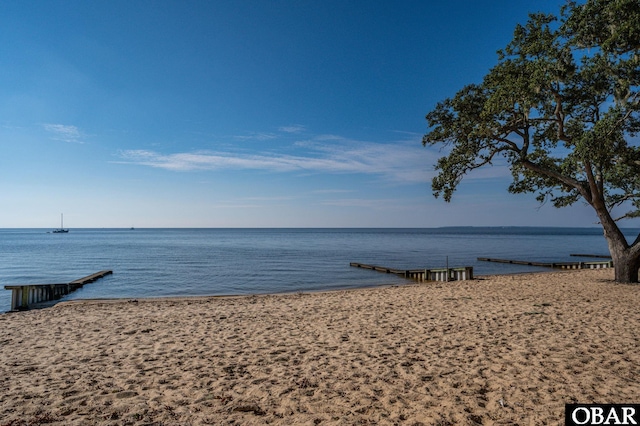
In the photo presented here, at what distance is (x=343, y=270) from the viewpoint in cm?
3141

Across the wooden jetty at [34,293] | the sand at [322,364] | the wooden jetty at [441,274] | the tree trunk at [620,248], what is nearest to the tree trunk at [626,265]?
the tree trunk at [620,248]

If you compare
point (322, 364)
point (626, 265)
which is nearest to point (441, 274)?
point (626, 265)

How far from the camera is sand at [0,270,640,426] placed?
5.09 meters

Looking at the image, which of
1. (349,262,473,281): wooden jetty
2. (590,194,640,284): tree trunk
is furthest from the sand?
(349,262,473,281): wooden jetty

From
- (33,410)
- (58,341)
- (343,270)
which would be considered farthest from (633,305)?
(343,270)

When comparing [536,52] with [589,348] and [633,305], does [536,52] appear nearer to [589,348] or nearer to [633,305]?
[633,305]

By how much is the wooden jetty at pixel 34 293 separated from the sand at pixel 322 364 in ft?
12.8

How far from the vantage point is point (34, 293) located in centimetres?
1700

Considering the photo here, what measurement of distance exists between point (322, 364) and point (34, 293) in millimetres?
16846

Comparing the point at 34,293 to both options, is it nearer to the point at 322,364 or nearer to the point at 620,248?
the point at 322,364

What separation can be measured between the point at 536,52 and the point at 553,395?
42.0 ft

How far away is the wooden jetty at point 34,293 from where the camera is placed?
1564 cm

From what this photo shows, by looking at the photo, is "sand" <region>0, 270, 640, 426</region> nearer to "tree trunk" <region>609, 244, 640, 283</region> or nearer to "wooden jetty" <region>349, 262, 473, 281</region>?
"tree trunk" <region>609, 244, 640, 283</region>

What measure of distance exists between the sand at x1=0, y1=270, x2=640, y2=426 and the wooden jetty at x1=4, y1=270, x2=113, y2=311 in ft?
12.8
